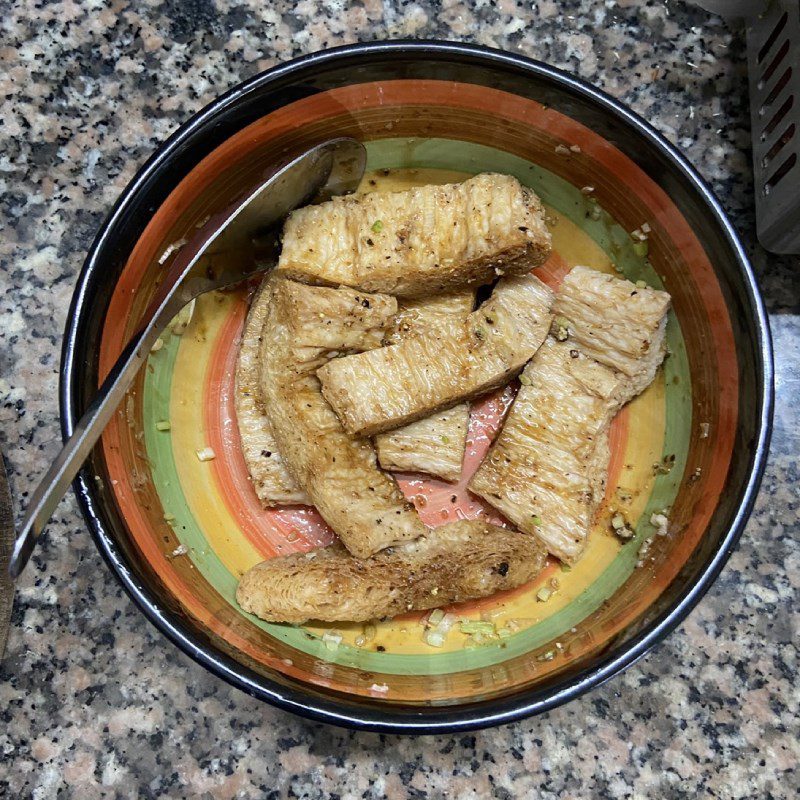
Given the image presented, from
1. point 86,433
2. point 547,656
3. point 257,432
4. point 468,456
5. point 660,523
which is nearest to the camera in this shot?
point 86,433

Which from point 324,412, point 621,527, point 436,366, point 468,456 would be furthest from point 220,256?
point 621,527

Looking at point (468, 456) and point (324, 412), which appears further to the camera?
point (468, 456)

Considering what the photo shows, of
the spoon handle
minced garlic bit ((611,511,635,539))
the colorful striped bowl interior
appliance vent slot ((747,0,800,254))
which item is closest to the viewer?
the spoon handle

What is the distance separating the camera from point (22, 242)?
1857 mm

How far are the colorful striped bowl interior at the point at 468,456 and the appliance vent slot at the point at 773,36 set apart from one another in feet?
1.75

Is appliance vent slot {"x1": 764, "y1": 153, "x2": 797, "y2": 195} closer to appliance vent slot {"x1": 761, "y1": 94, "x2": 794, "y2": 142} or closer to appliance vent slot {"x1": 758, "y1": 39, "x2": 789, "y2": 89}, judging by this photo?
appliance vent slot {"x1": 761, "y1": 94, "x2": 794, "y2": 142}

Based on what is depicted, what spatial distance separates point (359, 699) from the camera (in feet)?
4.75

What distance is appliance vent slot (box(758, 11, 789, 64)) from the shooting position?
1671 mm

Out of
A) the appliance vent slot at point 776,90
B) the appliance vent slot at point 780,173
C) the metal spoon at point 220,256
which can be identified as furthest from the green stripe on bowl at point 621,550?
the appliance vent slot at point 776,90

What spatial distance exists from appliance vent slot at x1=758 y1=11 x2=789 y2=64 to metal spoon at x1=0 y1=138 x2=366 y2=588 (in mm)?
1008

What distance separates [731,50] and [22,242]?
189 cm

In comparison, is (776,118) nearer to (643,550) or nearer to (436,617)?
(643,550)

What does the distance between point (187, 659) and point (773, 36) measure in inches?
81.0

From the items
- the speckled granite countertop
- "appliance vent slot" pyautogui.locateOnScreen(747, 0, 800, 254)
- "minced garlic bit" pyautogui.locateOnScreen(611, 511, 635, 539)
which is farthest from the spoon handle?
"appliance vent slot" pyautogui.locateOnScreen(747, 0, 800, 254)
